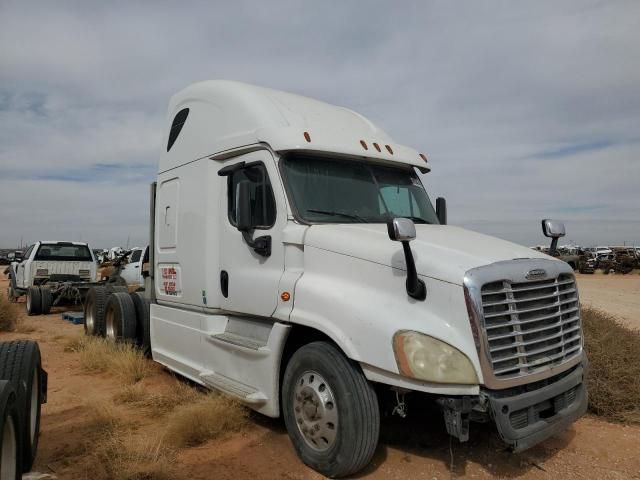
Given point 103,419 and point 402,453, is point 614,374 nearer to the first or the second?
point 402,453

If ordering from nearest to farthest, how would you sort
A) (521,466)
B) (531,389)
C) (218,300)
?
1. (531,389)
2. (521,466)
3. (218,300)

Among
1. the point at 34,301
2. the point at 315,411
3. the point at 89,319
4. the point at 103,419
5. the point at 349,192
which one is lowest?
the point at 34,301

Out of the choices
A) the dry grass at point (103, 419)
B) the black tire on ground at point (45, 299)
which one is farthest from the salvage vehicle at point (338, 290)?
the black tire on ground at point (45, 299)

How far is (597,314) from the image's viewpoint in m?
8.11

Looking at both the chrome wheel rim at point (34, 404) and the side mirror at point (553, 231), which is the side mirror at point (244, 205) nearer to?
the chrome wheel rim at point (34, 404)

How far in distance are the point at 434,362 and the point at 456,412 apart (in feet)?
1.22

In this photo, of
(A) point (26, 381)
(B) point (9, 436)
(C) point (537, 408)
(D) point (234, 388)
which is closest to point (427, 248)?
(C) point (537, 408)

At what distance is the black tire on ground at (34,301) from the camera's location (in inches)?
561

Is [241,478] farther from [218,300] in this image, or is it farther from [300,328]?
[218,300]

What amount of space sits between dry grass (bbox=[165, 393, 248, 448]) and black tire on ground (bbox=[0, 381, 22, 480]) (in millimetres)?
1751

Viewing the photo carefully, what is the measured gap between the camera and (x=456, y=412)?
11.7ft

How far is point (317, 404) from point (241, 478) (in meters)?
0.79

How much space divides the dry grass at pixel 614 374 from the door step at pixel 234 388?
352 cm

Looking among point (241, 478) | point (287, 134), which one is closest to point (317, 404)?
point (241, 478)
